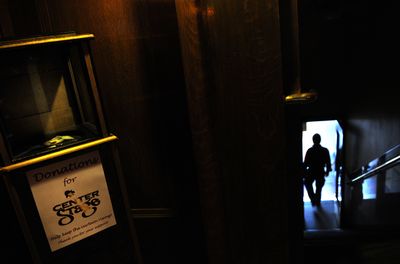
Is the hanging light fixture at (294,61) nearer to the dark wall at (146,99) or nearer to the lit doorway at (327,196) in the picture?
the dark wall at (146,99)

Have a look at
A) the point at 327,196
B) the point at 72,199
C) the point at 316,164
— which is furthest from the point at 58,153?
the point at 327,196

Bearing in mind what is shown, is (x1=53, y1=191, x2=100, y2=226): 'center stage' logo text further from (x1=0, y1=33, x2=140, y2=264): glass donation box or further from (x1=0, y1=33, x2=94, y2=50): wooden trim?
(x1=0, y1=33, x2=94, y2=50): wooden trim

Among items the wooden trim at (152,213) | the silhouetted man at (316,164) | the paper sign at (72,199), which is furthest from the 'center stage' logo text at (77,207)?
the silhouetted man at (316,164)

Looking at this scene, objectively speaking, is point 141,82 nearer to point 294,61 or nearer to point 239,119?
point 239,119

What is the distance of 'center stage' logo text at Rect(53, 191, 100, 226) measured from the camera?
1.55 meters

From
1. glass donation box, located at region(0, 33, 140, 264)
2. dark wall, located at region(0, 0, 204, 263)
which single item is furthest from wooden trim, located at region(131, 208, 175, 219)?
glass donation box, located at region(0, 33, 140, 264)

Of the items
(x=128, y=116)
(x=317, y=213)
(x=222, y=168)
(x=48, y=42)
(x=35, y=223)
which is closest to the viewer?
(x=48, y=42)

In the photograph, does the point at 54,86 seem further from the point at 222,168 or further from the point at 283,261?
the point at 283,261

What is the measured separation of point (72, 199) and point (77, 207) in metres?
0.05

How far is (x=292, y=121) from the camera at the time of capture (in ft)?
5.08

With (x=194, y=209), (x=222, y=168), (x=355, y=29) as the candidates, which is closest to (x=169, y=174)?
(x=194, y=209)

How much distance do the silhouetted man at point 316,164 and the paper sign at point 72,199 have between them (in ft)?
12.2

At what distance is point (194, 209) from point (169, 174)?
255mm

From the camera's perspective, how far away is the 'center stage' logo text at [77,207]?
1554 millimetres
